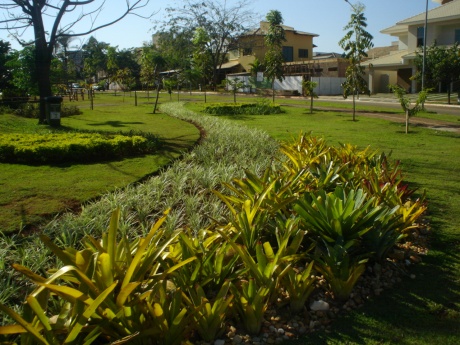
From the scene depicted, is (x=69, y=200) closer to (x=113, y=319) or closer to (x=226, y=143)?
(x=113, y=319)

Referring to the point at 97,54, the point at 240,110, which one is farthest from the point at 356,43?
the point at 97,54

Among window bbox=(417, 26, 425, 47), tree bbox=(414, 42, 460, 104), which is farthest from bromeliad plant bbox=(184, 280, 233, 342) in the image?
window bbox=(417, 26, 425, 47)

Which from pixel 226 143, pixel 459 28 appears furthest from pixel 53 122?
pixel 459 28

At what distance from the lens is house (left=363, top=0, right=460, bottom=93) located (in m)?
34.6

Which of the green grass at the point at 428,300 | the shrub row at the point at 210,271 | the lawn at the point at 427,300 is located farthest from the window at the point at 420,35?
the shrub row at the point at 210,271

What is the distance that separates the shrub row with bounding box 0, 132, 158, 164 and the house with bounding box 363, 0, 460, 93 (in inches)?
1022

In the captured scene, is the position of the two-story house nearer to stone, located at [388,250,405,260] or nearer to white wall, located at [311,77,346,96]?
white wall, located at [311,77,346,96]

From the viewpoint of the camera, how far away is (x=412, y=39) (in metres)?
37.1

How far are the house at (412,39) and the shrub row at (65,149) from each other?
2596 cm

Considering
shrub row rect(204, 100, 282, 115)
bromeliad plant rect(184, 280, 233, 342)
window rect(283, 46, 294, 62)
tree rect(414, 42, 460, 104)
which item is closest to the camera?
bromeliad plant rect(184, 280, 233, 342)

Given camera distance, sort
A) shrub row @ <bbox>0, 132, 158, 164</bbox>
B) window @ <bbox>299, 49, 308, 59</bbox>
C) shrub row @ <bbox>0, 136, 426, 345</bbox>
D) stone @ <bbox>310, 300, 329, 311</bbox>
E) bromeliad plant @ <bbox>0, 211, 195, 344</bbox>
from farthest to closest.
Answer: window @ <bbox>299, 49, 308, 59</bbox> < shrub row @ <bbox>0, 132, 158, 164</bbox> < stone @ <bbox>310, 300, 329, 311</bbox> < shrub row @ <bbox>0, 136, 426, 345</bbox> < bromeliad plant @ <bbox>0, 211, 195, 344</bbox>

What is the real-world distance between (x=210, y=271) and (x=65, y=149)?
625 centimetres

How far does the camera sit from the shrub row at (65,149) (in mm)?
8609

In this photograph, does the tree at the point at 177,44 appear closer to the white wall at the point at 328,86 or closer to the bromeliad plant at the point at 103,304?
the white wall at the point at 328,86
